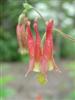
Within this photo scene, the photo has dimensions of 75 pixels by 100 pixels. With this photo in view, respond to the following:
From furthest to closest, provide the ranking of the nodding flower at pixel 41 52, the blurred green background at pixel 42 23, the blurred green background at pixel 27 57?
the blurred green background at pixel 42 23, the blurred green background at pixel 27 57, the nodding flower at pixel 41 52

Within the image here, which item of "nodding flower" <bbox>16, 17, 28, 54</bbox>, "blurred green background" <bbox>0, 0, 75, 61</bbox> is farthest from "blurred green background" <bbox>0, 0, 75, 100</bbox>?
"nodding flower" <bbox>16, 17, 28, 54</bbox>

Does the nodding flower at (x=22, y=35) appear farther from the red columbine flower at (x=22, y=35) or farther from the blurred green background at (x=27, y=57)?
the blurred green background at (x=27, y=57)

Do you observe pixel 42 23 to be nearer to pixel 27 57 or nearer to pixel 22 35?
pixel 27 57

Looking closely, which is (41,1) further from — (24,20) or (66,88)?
(24,20)

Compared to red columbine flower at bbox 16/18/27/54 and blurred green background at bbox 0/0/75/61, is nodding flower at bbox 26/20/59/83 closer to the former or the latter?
red columbine flower at bbox 16/18/27/54

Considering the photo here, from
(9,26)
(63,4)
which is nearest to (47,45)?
(63,4)

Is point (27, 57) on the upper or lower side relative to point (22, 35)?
lower

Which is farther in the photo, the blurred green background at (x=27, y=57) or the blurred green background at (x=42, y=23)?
the blurred green background at (x=42, y=23)

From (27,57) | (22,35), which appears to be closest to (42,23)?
(27,57)

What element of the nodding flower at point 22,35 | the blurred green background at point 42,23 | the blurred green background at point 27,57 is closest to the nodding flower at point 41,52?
the nodding flower at point 22,35
